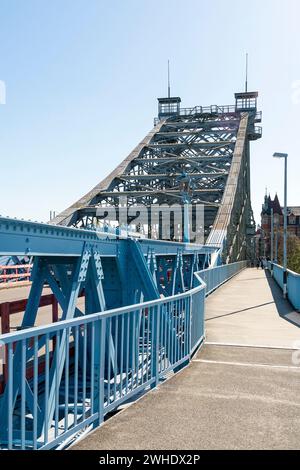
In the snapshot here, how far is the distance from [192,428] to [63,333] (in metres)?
1.71

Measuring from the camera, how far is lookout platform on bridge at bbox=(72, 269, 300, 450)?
4.27 metres

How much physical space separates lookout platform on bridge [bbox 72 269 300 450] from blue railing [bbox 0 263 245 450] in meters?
0.24

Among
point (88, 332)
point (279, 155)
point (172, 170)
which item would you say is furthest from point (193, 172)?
point (88, 332)

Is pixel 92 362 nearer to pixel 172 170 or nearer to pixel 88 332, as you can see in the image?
pixel 88 332

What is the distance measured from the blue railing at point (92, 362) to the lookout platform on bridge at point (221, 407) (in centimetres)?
24

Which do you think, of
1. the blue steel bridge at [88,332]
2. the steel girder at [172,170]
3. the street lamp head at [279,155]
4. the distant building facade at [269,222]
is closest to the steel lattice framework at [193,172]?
the steel girder at [172,170]

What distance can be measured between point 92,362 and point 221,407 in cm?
177

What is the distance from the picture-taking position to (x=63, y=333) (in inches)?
166

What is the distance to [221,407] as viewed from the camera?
530 cm

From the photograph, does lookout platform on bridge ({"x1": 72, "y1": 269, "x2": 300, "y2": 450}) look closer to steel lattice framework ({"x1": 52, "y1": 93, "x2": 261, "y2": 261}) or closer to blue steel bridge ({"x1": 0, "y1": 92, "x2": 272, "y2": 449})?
blue steel bridge ({"x1": 0, "y1": 92, "x2": 272, "y2": 449})

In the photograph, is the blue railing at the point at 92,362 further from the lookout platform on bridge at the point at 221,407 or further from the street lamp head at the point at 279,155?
the street lamp head at the point at 279,155

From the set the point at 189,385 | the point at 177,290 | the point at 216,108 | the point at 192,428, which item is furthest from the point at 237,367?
the point at 216,108
